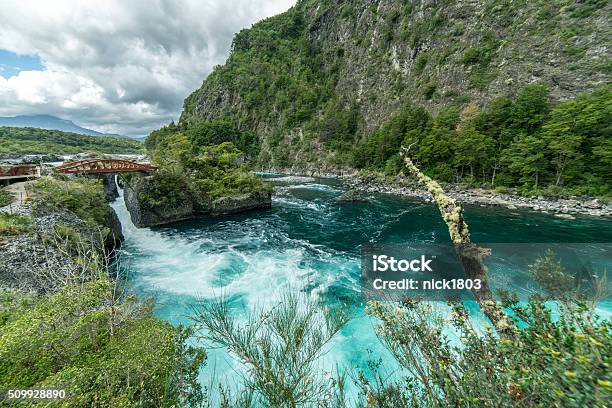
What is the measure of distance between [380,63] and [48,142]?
13037cm

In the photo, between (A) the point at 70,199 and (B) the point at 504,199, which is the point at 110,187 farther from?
(B) the point at 504,199

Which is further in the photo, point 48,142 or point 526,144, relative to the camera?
point 48,142

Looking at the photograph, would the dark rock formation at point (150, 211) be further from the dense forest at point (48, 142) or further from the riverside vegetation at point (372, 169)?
the dense forest at point (48, 142)

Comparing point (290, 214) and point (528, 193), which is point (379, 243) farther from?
point (528, 193)

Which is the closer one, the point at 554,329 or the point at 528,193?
the point at 554,329

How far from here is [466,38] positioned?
55219 millimetres

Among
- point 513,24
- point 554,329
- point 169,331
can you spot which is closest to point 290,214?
point 169,331

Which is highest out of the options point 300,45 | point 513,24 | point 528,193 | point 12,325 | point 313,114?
point 300,45

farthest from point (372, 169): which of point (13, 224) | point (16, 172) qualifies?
point (13, 224)

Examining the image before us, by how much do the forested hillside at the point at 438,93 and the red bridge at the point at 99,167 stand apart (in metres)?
42.0

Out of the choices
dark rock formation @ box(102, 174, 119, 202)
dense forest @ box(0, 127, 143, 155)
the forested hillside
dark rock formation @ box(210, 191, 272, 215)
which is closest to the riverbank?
the forested hillside

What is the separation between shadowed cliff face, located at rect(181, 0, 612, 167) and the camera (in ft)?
135

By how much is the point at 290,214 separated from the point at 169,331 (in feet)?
77.2

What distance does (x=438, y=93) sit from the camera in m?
56.3
